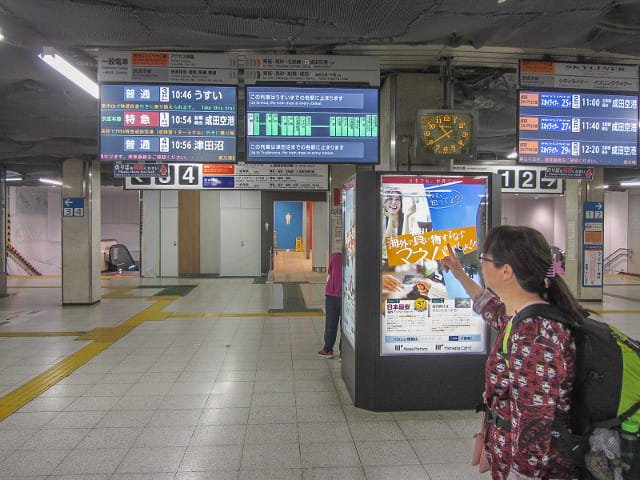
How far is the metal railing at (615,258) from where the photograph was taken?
1684 centimetres

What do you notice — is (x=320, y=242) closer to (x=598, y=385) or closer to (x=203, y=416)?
(x=203, y=416)

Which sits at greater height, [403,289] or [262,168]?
[262,168]

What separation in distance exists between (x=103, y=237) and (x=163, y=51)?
20103mm

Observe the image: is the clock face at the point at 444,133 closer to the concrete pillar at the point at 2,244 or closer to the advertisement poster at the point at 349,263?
the advertisement poster at the point at 349,263

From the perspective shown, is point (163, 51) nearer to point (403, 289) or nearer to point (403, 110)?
point (403, 110)

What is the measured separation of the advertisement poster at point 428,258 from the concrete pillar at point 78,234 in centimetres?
752

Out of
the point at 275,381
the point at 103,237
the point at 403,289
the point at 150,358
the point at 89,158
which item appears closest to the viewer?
the point at 403,289

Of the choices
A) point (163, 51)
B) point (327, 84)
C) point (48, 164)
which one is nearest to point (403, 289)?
point (327, 84)

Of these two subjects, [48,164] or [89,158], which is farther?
[48,164]

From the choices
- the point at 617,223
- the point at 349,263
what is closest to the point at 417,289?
the point at 349,263

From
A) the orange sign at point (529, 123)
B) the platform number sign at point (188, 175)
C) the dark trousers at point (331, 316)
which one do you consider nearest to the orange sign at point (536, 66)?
the orange sign at point (529, 123)

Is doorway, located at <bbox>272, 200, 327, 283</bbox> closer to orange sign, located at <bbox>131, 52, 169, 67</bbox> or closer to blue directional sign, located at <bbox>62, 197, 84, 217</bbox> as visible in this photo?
blue directional sign, located at <bbox>62, 197, 84, 217</bbox>

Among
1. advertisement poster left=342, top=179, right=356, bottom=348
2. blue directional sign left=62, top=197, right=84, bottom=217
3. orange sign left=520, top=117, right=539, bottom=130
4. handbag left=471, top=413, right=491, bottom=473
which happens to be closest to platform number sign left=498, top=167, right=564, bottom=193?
orange sign left=520, top=117, right=539, bottom=130

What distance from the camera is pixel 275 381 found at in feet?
14.1
